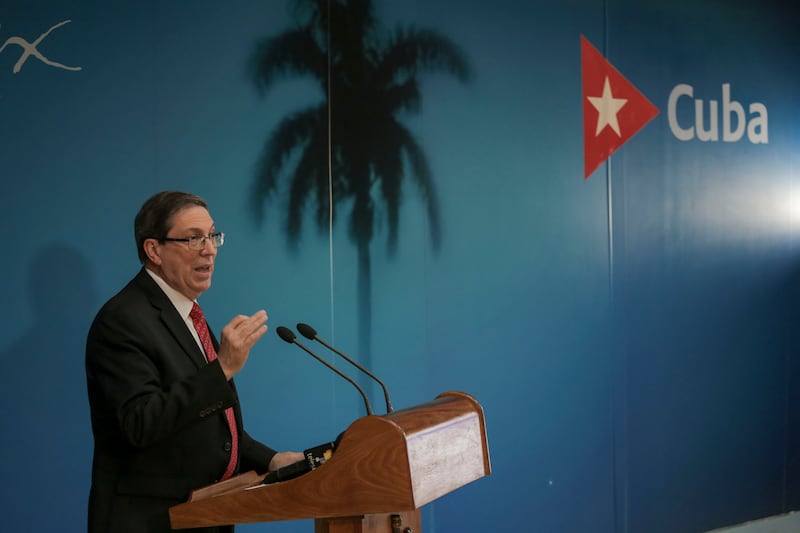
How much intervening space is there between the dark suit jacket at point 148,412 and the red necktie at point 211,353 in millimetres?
31

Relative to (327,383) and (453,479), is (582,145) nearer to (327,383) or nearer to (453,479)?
(327,383)

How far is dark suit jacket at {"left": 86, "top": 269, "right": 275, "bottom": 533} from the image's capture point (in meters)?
2.00

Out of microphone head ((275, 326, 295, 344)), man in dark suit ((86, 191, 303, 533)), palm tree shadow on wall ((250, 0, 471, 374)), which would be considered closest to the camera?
man in dark suit ((86, 191, 303, 533))

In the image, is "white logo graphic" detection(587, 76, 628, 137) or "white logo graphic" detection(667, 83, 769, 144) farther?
"white logo graphic" detection(667, 83, 769, 144)

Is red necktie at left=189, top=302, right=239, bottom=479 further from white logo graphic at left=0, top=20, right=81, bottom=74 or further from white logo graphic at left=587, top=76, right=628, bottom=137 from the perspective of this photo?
white logo graphic at left=587, top=76, right=628, bottom=137

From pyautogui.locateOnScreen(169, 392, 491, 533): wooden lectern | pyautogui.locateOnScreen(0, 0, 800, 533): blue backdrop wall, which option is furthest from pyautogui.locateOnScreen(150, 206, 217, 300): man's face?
pyautogui.locateOnScreen(0, 0, 800, 533): blue backdrop wall

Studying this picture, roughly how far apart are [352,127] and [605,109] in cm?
148

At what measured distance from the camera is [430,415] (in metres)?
1.94

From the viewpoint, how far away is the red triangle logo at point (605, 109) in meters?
4.30

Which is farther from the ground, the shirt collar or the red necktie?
the shirt collar

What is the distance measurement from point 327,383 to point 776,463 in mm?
2891

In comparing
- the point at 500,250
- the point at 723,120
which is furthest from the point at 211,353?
the point at 723,120

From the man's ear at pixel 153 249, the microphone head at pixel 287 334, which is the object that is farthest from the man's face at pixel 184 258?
the microphone head at pixel 287 334

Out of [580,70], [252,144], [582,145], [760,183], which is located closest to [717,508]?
[760,183]
